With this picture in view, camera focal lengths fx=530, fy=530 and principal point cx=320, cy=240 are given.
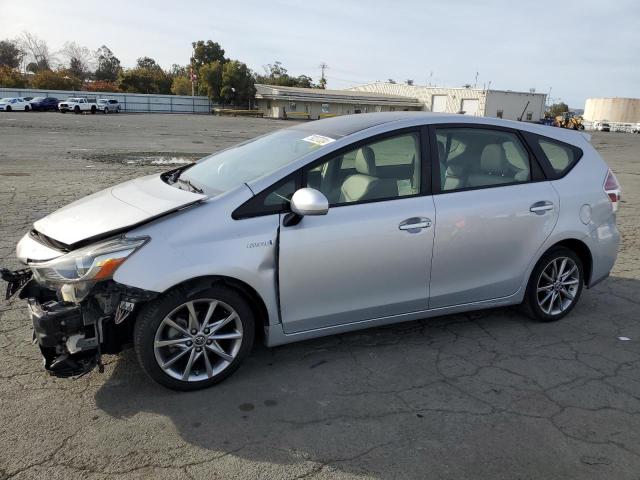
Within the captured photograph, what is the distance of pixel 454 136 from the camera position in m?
4.02

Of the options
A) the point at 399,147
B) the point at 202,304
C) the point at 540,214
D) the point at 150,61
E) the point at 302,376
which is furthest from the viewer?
the point at 150,61

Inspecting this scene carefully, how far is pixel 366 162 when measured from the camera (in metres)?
3.88

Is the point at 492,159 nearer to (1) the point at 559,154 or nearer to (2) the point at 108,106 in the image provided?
(1) the point at 559,154

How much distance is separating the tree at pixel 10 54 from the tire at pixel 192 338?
108 m

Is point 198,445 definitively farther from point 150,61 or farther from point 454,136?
point 150,61

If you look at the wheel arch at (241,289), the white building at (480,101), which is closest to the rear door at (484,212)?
the wheel arch at (241,289)

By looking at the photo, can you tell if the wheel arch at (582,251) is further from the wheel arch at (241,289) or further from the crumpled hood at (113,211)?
the crumpled hood at (113,211)

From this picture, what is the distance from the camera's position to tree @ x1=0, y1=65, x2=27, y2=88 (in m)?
70.6

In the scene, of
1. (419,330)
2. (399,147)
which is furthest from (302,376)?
(399,147)

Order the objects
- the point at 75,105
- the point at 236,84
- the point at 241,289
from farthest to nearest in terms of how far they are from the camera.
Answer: the point at 236,84, the point at 75,105, the point at 241,289

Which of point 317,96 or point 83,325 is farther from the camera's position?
point 317,96

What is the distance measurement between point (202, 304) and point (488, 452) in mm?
1800

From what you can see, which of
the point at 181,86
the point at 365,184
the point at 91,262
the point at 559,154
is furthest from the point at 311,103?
the point at 91,262

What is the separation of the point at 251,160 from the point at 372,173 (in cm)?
90
